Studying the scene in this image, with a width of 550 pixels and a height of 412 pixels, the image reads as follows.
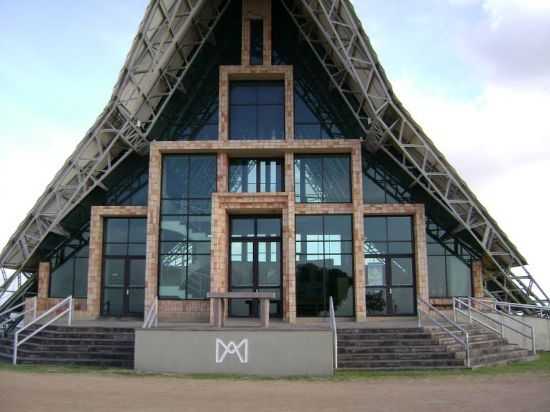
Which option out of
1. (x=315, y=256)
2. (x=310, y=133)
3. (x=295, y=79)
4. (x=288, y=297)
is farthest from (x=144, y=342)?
(x=295, y=79)

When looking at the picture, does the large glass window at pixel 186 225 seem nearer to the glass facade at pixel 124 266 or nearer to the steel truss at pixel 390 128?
the glass facade at pixel 124 266

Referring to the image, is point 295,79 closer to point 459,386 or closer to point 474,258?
point 474,258

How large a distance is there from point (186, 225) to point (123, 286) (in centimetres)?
330

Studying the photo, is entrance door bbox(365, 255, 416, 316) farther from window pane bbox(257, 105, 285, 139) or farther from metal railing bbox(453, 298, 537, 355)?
window pane bbox(257, 105, 285, 139)

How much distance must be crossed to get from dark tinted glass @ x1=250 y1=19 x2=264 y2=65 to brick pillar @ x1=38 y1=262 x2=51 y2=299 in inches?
437

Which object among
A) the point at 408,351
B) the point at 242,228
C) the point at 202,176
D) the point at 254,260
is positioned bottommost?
the point at 408,351

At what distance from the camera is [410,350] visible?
15742mm

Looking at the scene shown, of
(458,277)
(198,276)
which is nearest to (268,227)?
(198,276)

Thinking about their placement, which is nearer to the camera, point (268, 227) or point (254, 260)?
point (254, 260)

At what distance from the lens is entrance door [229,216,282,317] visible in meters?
21.3

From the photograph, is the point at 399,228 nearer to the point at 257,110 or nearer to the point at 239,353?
the point at 257,110

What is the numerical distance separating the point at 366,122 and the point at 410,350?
9291 mm

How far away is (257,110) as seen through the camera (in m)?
22.4

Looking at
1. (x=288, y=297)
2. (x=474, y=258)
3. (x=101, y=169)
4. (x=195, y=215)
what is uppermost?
(x=101, y=169)
